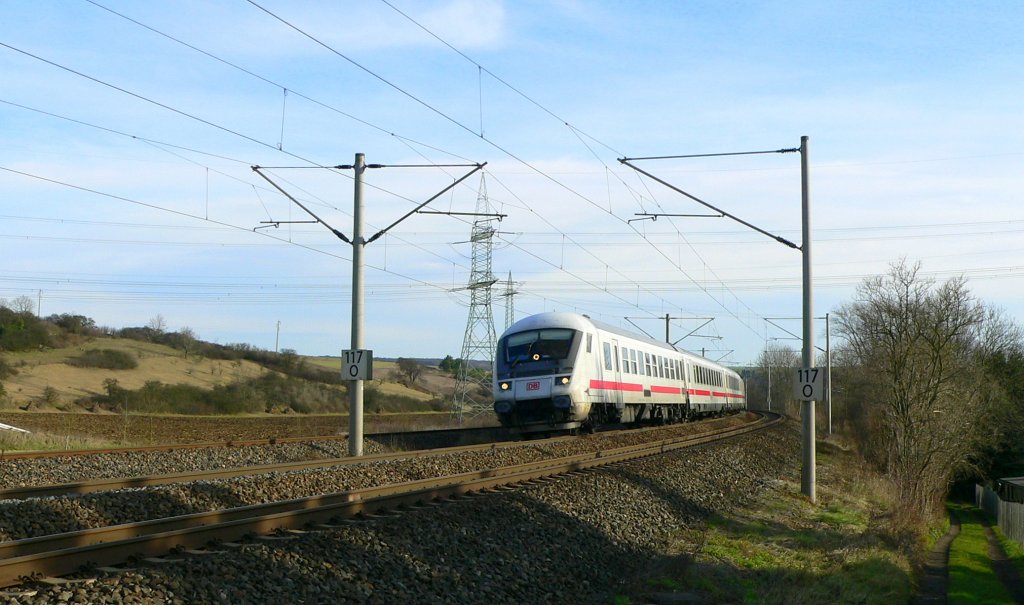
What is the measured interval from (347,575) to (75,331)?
64814 mm

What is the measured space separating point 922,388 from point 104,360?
44.8 metres

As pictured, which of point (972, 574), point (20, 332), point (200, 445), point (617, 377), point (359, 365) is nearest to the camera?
point (200, 445)

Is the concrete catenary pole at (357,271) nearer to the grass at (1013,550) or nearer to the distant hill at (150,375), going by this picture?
the grass at (1013,550)

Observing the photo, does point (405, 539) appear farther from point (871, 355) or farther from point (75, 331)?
point (75, 331)

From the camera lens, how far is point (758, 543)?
1334cm

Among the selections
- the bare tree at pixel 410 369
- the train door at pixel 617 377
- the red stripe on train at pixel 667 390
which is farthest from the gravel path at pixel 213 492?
the bare tree at pixel 410 369

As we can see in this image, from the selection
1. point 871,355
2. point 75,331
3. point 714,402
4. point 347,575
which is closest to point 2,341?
point 75,331

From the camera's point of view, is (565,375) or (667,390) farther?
(667,390)

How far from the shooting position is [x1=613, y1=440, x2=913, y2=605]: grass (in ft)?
33.7

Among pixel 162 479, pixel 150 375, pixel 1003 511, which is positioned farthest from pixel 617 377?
pixel 150 375

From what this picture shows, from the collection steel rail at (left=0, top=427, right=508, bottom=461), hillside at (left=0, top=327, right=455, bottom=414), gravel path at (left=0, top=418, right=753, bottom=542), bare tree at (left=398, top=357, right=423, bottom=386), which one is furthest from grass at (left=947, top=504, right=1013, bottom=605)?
bare tree at (left=398, top=357, right=423, bottom=386)

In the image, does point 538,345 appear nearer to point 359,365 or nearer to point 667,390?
point 359,365

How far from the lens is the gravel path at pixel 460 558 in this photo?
685 cm

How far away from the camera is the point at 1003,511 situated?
44000 mm
